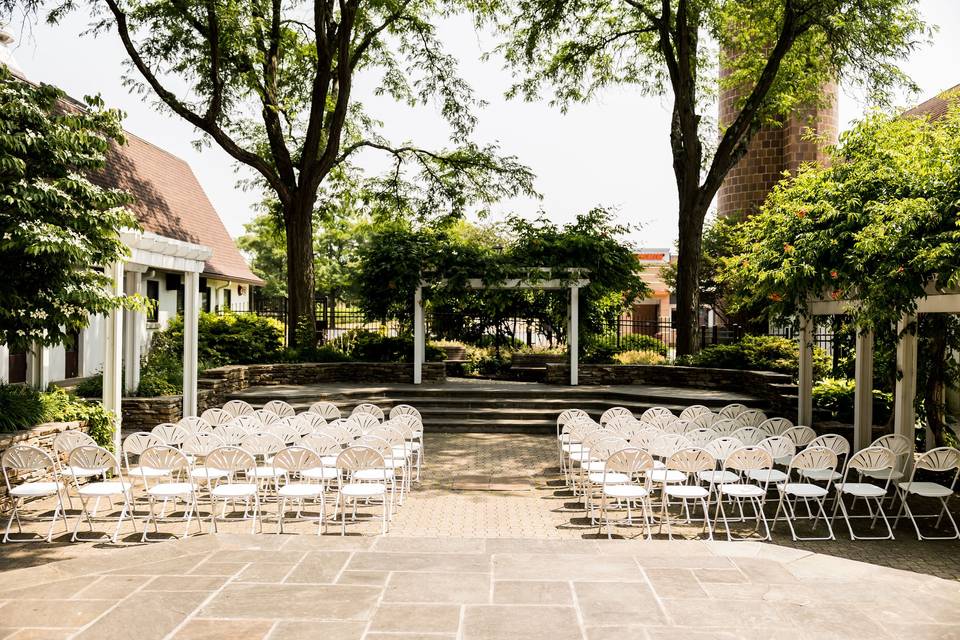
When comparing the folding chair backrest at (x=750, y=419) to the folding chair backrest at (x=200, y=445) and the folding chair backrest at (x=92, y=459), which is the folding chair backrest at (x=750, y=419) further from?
the folding chair backrest at (x=92, y=459)

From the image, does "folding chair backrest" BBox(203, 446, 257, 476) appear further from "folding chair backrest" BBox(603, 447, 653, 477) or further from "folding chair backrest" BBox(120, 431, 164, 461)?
"folding chair backrest" BBox(603, 447, 653, 477)

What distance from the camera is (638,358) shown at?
698 inches

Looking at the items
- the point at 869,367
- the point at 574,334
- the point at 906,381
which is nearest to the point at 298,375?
the point at 574,334

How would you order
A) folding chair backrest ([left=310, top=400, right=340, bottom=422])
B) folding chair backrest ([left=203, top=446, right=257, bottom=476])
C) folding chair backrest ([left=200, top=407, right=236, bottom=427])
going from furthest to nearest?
1. folding chair backrest ([left=310, top=400, right=340, bottom=422])
2. folding chair backrest ([left=200, top=407, right=236, bottom=427])
3. folding chair backrest ([left=203, top=446, right=257, bottom=476])

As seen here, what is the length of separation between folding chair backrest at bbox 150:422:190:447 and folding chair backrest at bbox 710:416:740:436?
22.2 feet

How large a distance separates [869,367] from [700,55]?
42.8 ft

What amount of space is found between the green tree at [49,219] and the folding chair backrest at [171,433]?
1.55 m

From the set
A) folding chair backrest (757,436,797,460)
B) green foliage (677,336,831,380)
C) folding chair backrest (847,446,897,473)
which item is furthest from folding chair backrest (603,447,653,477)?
green foliage (677,336,831,380)

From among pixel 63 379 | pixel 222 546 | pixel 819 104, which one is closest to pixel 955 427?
pixel 819 104

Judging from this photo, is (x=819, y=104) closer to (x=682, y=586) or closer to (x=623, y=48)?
(x=623, y=48)

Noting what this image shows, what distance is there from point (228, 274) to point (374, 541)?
20.2m

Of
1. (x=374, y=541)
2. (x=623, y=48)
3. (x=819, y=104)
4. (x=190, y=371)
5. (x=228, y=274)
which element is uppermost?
(x=623, y=48)

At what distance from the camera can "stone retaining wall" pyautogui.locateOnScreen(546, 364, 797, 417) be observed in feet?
51.5

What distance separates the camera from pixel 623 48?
20.5 metres
